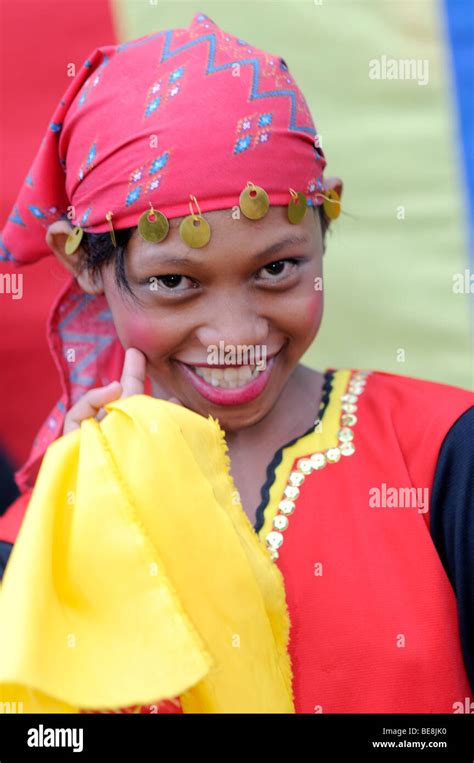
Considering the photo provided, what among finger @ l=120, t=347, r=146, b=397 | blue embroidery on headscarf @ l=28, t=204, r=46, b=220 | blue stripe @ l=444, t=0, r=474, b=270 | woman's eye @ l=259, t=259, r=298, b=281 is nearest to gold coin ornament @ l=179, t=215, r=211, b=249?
woman's eye @ l=259, t=259, r=298, b=281

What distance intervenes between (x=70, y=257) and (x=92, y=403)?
308mm

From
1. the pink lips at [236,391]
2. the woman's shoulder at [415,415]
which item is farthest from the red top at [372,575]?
the pink lips at [236,391]

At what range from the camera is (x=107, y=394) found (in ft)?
4.95

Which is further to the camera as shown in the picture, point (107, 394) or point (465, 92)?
point (465, 92)

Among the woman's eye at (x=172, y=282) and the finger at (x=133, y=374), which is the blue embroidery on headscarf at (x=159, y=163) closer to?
the woman's eye at (x=172, y=282)

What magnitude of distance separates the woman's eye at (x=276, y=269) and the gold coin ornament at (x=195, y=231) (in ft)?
0.36

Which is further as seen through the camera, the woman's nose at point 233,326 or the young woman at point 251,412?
the woman's nose at point 233,326

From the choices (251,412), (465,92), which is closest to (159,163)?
(251,412)

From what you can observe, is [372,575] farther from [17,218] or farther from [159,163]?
[17,218]

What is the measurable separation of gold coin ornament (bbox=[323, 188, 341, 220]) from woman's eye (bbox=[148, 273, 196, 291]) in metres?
0.27

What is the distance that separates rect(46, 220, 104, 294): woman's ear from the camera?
1.66m

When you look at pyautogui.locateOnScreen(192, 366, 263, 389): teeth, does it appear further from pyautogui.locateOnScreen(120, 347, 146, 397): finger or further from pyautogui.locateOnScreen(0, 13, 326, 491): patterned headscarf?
pyautogui.locateOnScreen(0, 13, 326, 491): patterned headscarf

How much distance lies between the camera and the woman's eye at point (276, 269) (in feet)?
5.00
